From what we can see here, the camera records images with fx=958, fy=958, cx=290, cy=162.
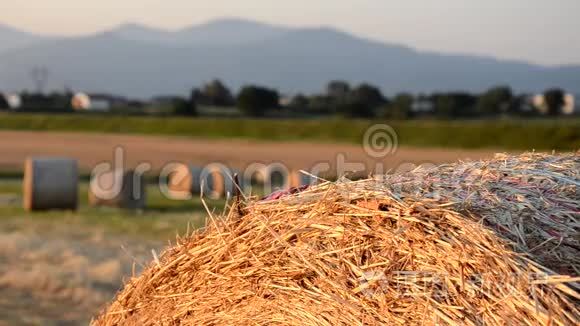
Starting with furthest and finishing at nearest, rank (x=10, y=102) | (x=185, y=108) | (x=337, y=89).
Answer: (x=10, y=102)
(x=337, y=89)
(x=185, y=108)

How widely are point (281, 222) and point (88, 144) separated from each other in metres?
44.2

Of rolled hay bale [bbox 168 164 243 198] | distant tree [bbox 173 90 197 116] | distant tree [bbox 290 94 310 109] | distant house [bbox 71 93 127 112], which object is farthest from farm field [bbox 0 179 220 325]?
distant house [bbox 71 93 127 112]

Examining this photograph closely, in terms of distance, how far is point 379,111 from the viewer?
61375 mm

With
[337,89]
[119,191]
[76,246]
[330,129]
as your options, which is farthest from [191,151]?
[337,89]

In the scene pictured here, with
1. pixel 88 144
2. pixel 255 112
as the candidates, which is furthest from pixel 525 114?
pixel 88 144

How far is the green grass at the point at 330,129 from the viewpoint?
4597cm

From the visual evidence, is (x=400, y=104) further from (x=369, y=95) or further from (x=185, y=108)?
(x=185, y=108)

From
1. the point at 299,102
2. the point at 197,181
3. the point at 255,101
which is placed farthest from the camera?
the point at 299,102

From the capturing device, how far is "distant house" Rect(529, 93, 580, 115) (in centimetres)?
6316

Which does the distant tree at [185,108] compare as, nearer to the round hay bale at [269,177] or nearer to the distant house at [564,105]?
the distant house at [564,105]

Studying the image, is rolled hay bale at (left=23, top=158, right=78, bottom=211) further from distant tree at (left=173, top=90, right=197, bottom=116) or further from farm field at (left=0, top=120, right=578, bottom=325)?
distant tree at (left=173, top=90, right=197, bottom=116)

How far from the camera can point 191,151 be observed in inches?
1736

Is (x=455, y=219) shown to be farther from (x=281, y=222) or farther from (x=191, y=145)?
(x=191, y=145)

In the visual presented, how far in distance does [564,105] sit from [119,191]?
50.4m
